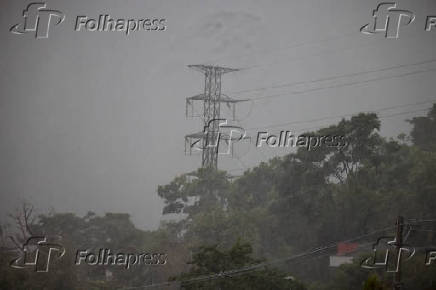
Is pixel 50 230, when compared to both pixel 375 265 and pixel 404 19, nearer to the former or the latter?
pixel 375 265

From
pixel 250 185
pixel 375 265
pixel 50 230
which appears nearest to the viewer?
pixel 375 265

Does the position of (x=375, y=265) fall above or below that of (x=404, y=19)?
below

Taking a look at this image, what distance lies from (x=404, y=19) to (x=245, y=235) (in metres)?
150

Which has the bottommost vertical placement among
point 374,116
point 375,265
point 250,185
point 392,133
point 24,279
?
point 24,279

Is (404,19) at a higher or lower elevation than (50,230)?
higher

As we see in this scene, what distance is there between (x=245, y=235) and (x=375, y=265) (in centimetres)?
1519

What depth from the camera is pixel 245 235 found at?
5241 centimetres

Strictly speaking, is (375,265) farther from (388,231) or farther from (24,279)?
(24,279)

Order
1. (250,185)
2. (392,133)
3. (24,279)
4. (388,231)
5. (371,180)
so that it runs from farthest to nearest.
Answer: (392,133) < (250,185) < (371,180) < (388,231) < (24,279)

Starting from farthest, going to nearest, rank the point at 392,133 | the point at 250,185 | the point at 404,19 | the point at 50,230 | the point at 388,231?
the point at 404,19 → the point at 392,133 → the point at 250,185 → the point at 50,230 → the point at 388,231

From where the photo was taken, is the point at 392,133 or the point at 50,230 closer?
the point at 50,230

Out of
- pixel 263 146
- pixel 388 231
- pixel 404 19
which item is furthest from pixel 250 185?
pixel 404 19

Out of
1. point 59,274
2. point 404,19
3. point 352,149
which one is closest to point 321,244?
point 352,149

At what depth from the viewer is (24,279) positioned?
136ft
